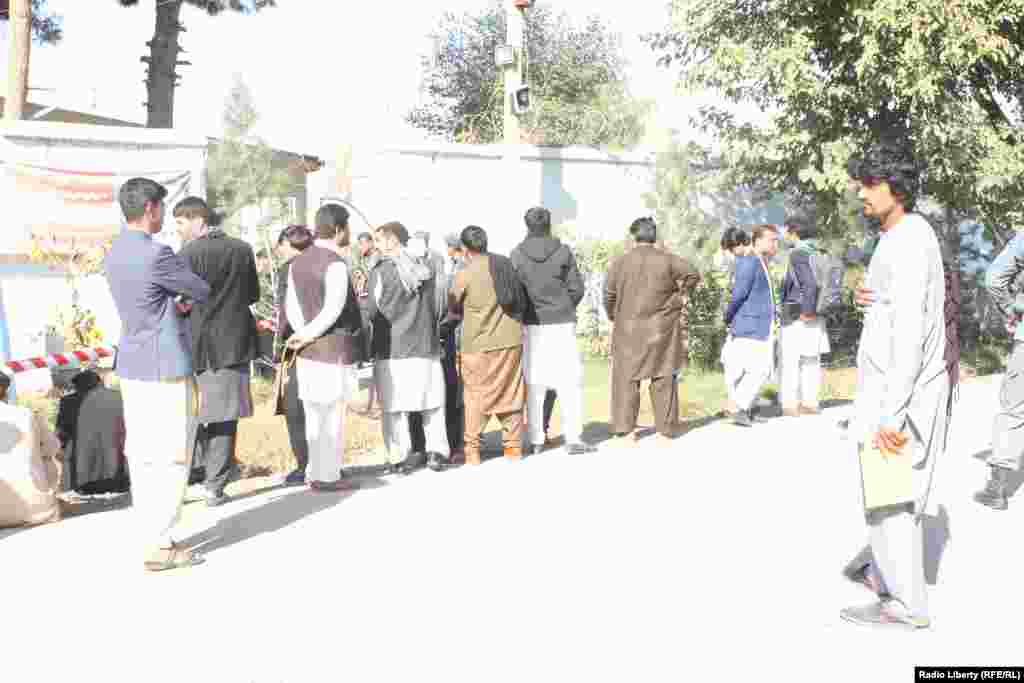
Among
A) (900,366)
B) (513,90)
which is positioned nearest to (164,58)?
(513,90)

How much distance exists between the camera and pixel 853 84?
1537 cm

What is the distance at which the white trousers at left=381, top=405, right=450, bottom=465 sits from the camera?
29.3ft

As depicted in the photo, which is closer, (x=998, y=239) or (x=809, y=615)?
(x=809, y=615)

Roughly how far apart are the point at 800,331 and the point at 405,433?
450 centimetres

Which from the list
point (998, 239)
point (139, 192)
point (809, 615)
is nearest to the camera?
point (809, 615)

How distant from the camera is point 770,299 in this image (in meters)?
11.0

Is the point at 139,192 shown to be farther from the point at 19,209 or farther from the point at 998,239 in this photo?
the point at 998,239

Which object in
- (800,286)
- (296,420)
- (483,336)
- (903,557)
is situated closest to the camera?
(903,557)

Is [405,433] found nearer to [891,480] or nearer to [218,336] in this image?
[218,336]

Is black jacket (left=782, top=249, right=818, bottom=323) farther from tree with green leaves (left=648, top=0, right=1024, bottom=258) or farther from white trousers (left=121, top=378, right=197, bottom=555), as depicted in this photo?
white trousers (left=121, top=378, right=197, bottom=555)

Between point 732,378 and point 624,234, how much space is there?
8186mm

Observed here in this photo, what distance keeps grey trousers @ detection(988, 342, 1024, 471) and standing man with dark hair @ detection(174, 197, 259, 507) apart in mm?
4722

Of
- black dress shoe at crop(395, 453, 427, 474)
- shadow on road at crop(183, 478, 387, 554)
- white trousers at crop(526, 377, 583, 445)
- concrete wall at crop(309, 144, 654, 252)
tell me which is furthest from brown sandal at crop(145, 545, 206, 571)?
concrete wall at crop(309, 144, 654, 252)

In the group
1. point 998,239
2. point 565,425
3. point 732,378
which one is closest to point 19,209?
point 565,425
